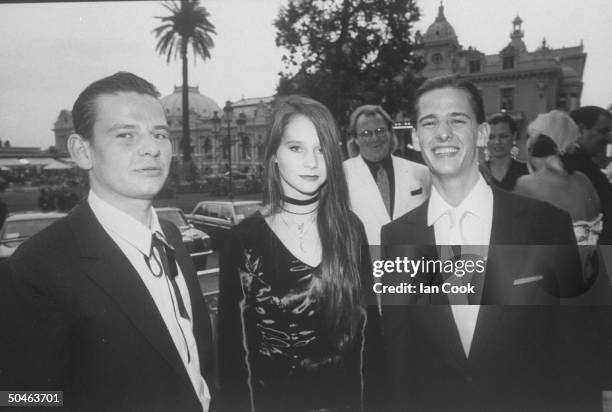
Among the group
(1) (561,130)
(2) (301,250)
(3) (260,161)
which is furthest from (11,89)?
(1) (561,130)

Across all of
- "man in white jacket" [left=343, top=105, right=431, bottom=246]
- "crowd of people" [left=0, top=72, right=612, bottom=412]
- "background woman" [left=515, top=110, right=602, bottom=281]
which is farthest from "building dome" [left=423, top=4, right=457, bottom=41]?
"background woman" [left=515, top=110, right=602, bottom=281]

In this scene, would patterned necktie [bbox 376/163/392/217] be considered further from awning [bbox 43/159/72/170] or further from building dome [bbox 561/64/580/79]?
awning [bbox 43/159/72/170]

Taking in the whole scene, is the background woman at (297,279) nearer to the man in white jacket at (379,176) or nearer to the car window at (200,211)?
the man in white jacket at (379,176)

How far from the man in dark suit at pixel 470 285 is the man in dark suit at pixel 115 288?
96 centimetres

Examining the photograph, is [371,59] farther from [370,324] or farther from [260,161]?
[370,324]

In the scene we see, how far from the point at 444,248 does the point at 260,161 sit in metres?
0.95

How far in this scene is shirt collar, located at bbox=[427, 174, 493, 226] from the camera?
1955mm

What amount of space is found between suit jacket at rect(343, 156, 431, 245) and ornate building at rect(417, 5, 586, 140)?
460 millimetres

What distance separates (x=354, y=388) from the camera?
2.00 m

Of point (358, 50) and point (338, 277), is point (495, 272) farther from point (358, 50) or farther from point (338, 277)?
point (358, 50)

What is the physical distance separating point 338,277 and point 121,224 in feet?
3.03

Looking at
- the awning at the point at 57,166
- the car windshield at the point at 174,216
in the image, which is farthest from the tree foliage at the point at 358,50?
the awning at the point at 57,166

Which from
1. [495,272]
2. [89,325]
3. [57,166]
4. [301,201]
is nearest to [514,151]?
[495,272]

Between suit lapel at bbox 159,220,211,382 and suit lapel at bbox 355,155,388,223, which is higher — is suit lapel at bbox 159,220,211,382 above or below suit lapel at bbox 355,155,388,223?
below
